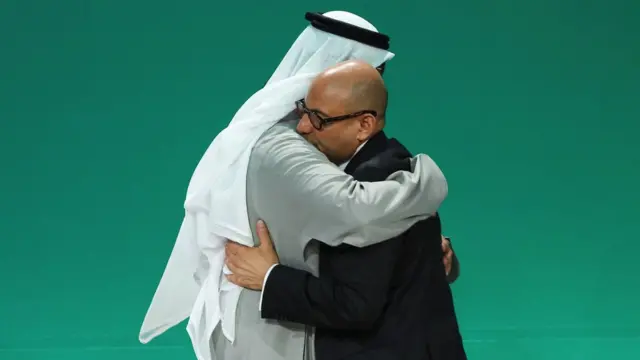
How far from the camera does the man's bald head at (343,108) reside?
1.46 meters

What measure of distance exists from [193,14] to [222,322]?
70.0 inches

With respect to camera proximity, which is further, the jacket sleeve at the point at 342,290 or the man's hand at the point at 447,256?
the man's hand at the point at 447,256

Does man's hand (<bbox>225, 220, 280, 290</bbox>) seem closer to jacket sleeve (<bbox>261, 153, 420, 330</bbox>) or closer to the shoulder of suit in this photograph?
jacket sleeve (<bbox>261, 153, 420, 330</bbox>)

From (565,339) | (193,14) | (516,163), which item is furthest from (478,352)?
(193,14)

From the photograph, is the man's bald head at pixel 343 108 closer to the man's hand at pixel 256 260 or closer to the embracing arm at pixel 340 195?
the embracing arm at pixel 340 195

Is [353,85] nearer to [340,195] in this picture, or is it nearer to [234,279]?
[340,195]

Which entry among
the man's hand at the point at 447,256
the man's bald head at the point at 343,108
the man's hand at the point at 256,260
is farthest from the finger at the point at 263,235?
the man's hand at the point at 447,256

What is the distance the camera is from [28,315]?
3.23 metres

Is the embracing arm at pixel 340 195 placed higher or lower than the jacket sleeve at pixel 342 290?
higher

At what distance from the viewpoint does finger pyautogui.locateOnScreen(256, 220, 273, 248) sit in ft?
5.00

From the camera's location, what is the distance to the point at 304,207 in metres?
1.42

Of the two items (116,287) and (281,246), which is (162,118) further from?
(281,246)

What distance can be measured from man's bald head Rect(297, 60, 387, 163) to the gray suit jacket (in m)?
0.04

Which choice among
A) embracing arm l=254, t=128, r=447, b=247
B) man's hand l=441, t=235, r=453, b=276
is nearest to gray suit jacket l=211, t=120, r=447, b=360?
embracing arm l=254, t=128, r=447, b=247
